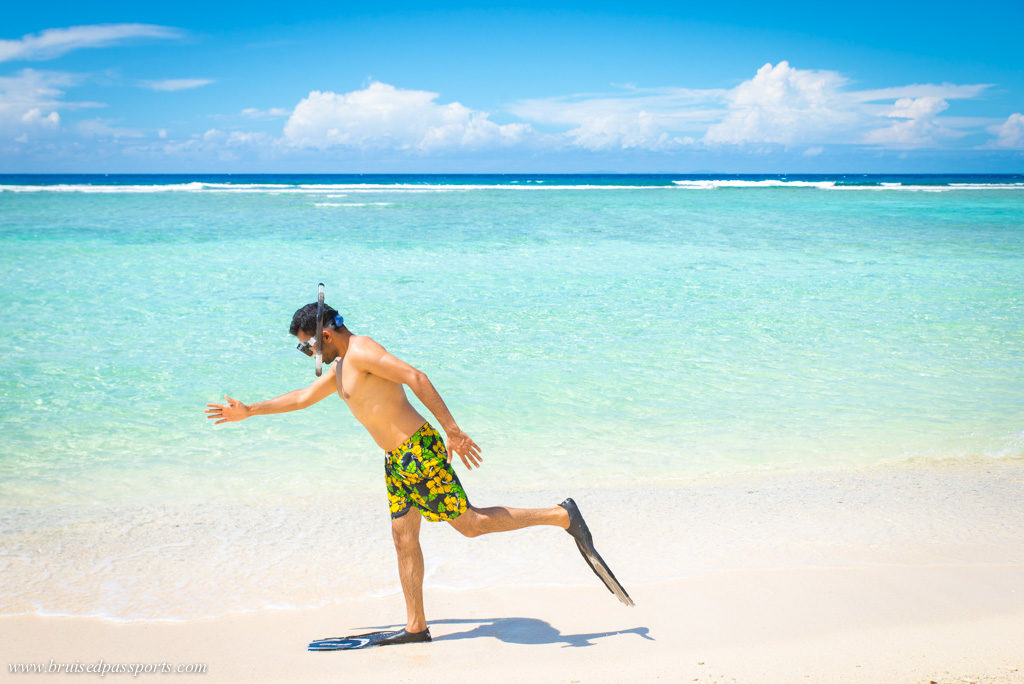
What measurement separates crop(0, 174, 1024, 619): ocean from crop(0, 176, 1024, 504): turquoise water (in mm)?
38

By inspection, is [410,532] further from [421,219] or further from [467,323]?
[421,219]

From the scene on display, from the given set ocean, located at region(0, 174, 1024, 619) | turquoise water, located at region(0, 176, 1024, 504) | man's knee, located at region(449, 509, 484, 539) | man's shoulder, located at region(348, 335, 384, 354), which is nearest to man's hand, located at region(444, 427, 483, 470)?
man's knee, located at region(449, 509, 484, 539)

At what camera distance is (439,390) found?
22.7 ft

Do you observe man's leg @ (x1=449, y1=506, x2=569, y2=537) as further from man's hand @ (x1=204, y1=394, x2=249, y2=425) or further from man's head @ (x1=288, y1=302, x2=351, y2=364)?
man's hand @ (x1=204, y1=394, x2=249, y2=425)

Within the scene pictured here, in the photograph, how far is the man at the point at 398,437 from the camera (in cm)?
308

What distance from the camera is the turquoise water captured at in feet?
18.3

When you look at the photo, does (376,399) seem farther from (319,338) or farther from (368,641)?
(368,641)

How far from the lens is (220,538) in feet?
14.0

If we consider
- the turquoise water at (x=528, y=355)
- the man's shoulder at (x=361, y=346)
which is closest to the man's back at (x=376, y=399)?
the man's shoulder at (x=361, y=346)

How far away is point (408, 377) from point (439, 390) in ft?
13.1

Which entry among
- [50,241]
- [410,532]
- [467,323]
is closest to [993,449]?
[410,532]

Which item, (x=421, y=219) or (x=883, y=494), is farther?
(x=421, y=219)

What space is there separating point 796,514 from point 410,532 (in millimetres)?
2545

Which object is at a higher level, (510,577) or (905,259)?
(905,259)
